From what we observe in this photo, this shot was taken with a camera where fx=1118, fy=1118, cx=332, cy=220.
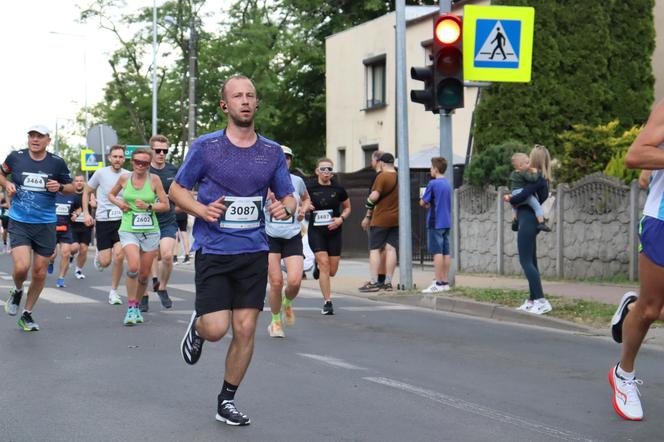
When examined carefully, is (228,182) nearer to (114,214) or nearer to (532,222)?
(532,222)

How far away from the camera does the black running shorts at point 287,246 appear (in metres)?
10.7

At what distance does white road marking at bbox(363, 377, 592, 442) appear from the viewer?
6.19 meters

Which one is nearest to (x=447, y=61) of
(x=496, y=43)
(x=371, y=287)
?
(x=496, y=43)

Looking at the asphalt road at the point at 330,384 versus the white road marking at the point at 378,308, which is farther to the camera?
the white road marking at the point at 378,308

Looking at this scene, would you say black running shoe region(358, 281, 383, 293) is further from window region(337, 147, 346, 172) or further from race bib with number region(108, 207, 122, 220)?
window region(337, 147, 346, 172)

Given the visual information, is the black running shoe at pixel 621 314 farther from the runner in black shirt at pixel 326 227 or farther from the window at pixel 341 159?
the window at pixel 341 159

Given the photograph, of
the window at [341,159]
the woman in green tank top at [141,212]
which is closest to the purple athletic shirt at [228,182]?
the woman in green tank top at [141,212]

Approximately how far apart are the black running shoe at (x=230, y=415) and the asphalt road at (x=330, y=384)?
2.4 inches

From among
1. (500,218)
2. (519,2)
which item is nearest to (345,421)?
(500,218)

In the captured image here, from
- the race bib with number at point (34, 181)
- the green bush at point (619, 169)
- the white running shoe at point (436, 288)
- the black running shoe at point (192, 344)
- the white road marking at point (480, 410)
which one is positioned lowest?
the white running shoe at point (436, 288)

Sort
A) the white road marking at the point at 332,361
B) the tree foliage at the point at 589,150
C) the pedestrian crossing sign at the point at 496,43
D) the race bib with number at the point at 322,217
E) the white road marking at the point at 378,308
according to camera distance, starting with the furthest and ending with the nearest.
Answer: the tree foliage at the point at 589,150, the pedestrian crossing sign at the point at 496,43, the white road marking at the point at 378,308, the race bib with number at the point at 322,217, the white road marking at the point at 332,361

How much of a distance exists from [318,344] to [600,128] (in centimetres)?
1186

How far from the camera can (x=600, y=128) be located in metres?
20.5

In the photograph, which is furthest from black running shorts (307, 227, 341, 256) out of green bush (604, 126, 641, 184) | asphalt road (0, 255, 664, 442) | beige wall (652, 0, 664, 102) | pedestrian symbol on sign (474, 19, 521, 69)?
beige wall (652, 0, 664, 102)
